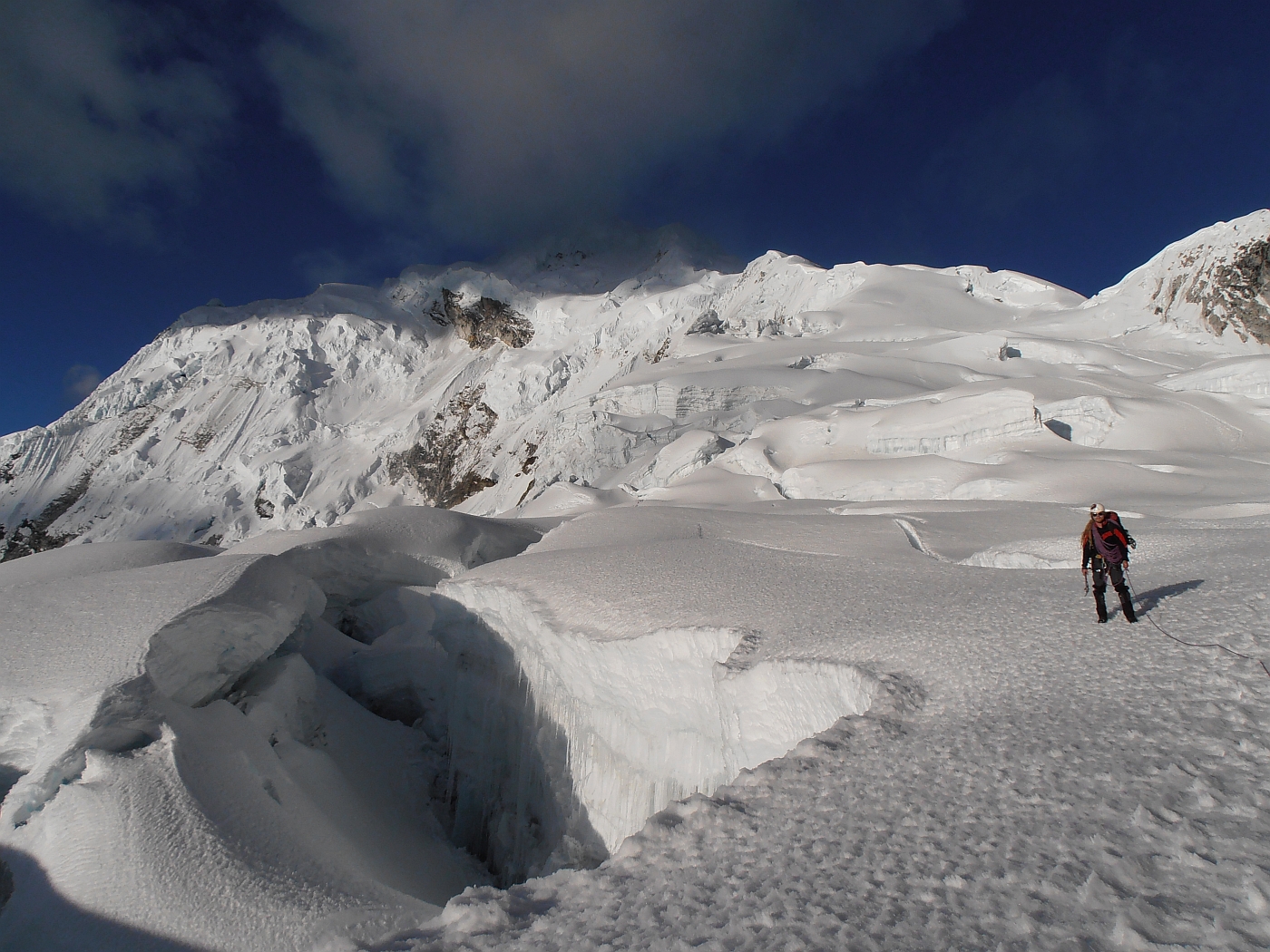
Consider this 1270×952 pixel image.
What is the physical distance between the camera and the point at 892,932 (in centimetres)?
176

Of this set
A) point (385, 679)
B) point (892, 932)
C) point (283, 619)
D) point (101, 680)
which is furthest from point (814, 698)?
point (385, 679)

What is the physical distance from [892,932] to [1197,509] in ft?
33.0

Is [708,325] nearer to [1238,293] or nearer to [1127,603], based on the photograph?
[1238,293]

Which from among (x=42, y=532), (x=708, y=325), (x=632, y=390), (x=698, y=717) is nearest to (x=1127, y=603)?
(x=698, y=717)

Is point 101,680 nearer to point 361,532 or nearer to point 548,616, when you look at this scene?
point 548,616

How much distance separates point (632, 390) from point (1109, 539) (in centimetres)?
2958

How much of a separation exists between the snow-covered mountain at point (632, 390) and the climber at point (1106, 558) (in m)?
9.01

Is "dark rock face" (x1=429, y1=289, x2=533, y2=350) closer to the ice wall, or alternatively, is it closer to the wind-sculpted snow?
the ice wall

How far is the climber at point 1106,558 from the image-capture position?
11.9ft

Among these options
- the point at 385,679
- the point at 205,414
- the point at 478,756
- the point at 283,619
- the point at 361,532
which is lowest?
the point at 478,756

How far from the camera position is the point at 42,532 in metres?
52.4

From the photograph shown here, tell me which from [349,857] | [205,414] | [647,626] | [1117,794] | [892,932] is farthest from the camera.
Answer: [205,414]

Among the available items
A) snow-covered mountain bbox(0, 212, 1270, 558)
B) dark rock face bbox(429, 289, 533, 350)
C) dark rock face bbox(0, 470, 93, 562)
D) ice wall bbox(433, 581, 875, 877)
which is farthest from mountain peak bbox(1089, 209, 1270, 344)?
dark rock face bbox(0, 470, 93, 562)

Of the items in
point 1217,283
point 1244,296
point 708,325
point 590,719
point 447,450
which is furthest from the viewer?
point 447,450
